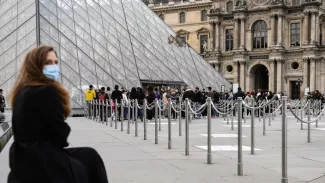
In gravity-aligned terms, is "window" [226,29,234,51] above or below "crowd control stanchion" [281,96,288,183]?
above

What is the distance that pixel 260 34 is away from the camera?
2339 inches

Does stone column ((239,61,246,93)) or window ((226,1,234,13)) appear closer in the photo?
stone column ((239,61,246,93))

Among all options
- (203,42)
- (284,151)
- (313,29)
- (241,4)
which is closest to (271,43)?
(313,29)

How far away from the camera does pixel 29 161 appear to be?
10.9ft

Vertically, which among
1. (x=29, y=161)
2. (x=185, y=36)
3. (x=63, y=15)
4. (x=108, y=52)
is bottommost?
(x=29, y=161)

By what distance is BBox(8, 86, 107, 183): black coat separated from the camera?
332 cm

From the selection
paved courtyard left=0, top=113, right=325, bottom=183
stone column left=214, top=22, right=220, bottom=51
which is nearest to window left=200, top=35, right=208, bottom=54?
stone column left=214, top=22, right=220, bottom=51

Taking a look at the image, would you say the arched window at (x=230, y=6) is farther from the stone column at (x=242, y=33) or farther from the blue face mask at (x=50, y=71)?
the blue face mask at (x=50, y=71)

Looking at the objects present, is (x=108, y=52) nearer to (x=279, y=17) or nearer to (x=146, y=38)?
(x=146, y=38)

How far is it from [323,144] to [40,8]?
1901 centimetres

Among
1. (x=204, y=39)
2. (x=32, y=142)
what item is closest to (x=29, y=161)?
(x=32, y=142)

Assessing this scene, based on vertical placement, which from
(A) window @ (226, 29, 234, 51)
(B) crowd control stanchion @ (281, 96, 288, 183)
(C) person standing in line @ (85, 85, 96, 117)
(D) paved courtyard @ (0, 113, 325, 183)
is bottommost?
(D) paved courtyard @ (0, 113, 325, 183)

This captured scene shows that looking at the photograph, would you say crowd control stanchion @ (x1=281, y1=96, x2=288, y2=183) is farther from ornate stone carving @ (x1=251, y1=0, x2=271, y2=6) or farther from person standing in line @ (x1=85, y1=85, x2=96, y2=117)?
ornate stone carving @ (x1=251, y1=0, x2=271, y2=6)

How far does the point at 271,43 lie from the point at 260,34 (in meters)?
2.25
